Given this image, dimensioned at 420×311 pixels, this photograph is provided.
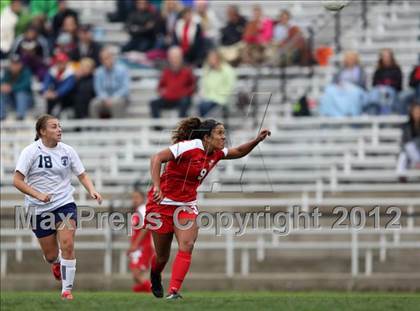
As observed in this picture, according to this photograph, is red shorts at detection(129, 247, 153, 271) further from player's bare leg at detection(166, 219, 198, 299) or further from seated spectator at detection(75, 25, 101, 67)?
player's bare leg at detection(166, 219, 198, 299)

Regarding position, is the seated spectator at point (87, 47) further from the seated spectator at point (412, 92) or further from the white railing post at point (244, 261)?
the seated spectator at point (412, 92)

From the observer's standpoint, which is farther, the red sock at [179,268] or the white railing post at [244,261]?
the white railing post at [244,261]

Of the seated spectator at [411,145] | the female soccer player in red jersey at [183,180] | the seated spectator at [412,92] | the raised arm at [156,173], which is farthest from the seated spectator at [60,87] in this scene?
the raised arm at [156,173]

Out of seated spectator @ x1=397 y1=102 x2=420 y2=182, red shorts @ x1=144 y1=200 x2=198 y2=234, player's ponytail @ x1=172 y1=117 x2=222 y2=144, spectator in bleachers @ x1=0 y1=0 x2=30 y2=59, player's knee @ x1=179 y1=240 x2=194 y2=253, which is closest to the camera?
player's knee @ x1=179 y1=240 x2=194 y2=253

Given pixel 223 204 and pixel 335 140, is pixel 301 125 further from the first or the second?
pixel 223 204

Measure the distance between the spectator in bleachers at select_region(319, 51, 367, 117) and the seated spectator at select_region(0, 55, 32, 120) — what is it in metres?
5.40

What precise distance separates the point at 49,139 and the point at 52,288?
258 inches

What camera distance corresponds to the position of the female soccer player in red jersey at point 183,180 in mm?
14031

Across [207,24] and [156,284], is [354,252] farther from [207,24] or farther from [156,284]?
[156,284]

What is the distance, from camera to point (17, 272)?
2167 centimetres

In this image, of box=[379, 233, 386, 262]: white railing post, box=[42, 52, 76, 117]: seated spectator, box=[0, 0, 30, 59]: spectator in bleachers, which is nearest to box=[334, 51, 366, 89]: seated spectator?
box=[379, 233, 386, 262]: white railing post

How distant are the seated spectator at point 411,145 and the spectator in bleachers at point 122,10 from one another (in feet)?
22.2

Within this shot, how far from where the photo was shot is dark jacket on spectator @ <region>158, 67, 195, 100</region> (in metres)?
23.3

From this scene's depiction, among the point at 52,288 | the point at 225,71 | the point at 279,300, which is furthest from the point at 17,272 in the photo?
the point at 279,300
